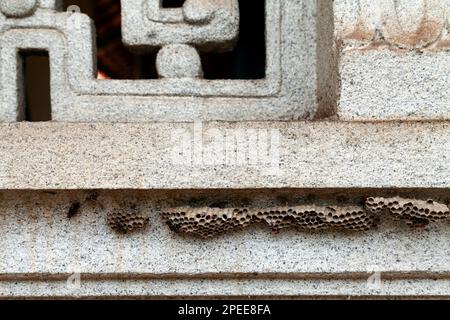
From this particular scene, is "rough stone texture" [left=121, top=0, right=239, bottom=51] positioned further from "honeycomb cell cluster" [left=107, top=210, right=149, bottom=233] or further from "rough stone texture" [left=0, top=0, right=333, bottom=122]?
"honeycomb cell cluster" [left=107, top=210, right=149, bottom=233]

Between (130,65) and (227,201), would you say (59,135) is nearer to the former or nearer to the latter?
(227,201)

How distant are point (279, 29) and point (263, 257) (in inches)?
14.8

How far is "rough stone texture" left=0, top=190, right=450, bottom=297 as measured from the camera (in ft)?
2.97

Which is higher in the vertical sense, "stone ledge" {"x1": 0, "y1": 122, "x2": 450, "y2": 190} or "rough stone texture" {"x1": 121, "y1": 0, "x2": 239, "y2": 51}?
"rough stone texture" {"x1": 121, "y1": 0, "x2": 239, "y2": 51}

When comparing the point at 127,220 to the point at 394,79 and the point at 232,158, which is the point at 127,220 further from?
the point at 394,79

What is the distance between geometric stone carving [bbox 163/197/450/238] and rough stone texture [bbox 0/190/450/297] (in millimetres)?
25

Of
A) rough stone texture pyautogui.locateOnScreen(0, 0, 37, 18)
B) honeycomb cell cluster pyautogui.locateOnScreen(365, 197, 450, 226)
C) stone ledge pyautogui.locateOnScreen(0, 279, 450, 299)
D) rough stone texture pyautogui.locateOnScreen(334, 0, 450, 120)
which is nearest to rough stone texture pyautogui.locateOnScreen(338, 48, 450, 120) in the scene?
rough stone texture pyautogui.locateOnScreen(334, 0, 450, 120)

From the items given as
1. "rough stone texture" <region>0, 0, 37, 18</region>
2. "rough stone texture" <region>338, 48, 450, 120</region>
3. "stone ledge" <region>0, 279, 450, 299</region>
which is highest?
"rough stone texture" <region>0, 0, 37, 18</region>

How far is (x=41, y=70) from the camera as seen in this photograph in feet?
6.94

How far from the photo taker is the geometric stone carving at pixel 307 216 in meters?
0.86

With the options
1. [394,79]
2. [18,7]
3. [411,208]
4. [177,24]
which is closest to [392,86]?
[394,79]

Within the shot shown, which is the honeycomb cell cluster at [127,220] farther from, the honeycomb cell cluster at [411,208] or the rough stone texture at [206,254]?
the honeycomb cell cluster at [411,208]

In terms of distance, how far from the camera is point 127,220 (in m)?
0.90
